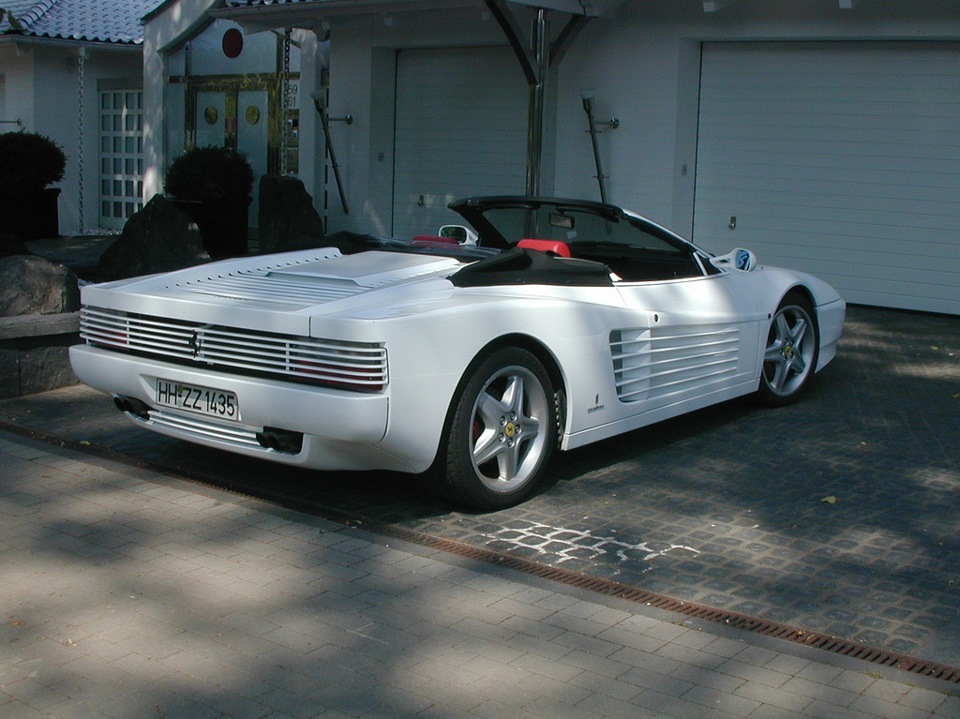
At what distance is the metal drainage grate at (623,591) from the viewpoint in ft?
13.0

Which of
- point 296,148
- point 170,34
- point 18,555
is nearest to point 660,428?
point 18,555

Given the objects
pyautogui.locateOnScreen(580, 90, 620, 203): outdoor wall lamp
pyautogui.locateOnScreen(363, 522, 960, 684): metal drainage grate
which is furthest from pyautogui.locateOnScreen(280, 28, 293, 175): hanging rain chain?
pyautogui.locateOnScreen(363, 522, 960, 684): metal drainage grate

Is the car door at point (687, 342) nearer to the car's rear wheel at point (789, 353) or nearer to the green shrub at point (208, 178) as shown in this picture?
the car's rear wheel at point (789, 353)

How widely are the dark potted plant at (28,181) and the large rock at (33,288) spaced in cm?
1011

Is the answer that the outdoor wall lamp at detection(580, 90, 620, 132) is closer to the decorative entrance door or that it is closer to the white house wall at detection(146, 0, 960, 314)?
the white house wall at detection(146, 0, 960, 314)

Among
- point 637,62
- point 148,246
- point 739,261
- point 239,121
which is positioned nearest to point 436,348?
point 739,261

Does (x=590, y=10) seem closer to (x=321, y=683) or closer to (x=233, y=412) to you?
(x=233, y=412)

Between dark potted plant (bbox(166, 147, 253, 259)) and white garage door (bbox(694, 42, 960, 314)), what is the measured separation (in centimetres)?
656

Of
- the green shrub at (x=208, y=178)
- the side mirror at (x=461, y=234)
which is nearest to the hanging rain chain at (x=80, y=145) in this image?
the green shrub at (x=208, y=178)

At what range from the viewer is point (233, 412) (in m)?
5.12

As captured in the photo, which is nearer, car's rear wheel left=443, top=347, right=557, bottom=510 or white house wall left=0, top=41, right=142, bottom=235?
car's rear wheel left=443, top=347, right=557, bottom=510

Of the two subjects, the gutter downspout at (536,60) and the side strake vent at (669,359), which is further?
the gutter downspout at (536,60)

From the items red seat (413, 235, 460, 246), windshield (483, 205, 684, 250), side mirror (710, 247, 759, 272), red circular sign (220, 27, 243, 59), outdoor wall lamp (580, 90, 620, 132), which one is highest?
red circular sign (220, 27, 243, 59)

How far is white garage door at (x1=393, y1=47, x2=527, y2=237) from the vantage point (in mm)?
14812
